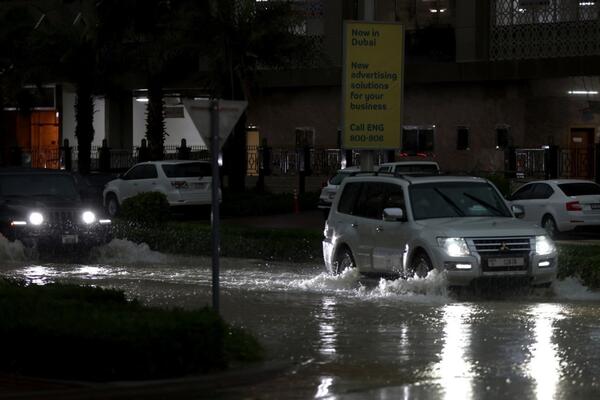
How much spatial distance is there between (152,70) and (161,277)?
1003 inches

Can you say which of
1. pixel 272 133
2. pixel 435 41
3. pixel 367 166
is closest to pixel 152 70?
pixel 272 133

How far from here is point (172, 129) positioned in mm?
65062

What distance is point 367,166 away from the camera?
84.5ft

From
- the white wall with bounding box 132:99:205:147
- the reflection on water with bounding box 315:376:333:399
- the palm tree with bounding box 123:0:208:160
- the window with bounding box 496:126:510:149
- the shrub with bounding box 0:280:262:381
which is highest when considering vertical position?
the palm tree with bounding box 123:0:208:160

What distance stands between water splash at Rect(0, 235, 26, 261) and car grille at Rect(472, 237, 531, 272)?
11786mm

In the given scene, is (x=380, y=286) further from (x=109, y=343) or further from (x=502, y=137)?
(x=502, y=137)

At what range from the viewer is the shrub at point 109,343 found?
11.5 m

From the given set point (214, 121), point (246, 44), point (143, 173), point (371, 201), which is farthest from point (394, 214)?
point (246, 44)

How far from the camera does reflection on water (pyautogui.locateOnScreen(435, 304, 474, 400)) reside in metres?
11.6

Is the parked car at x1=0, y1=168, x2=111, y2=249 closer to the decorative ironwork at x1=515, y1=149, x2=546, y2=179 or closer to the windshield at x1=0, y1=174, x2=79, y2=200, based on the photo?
the windshield at x1=0, y1=174, x2=79, y2=200

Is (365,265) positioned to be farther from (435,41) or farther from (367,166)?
(435,41)

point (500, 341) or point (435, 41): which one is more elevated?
point (435, 41)

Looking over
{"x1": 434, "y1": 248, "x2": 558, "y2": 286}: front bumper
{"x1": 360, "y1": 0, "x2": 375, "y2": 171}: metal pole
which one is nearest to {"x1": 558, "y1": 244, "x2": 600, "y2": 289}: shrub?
{"x1": 434, "y1": 248, "x2": 558, "y2": 286}: front bumper

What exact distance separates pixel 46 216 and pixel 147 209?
581 centimetres
